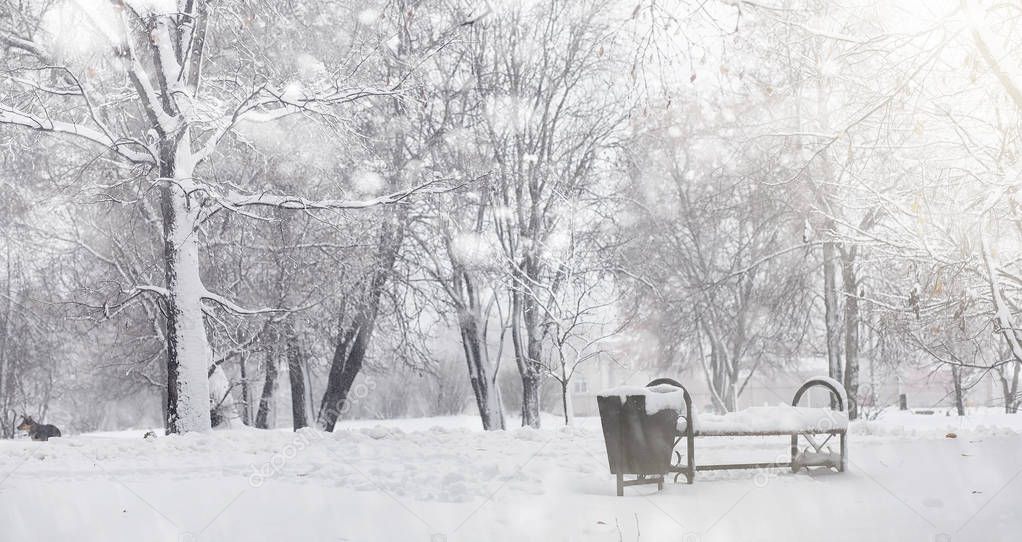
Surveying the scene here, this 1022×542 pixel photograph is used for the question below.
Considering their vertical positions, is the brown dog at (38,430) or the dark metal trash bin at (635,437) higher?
the dark metal trash bin at (635,437)

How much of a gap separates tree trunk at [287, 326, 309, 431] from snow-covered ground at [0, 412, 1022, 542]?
969 cm

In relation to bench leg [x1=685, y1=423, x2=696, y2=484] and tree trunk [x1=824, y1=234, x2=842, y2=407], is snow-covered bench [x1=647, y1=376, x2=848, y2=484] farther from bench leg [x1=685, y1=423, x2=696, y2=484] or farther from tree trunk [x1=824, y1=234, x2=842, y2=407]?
tree trunk [x1=824, y1=234, x2=842, y2=407]

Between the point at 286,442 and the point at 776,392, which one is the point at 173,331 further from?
the point at 776,392

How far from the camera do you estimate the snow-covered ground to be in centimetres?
527

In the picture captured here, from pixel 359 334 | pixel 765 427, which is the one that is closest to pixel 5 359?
pixel 359 334

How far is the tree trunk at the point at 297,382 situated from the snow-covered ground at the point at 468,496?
31.8 feet

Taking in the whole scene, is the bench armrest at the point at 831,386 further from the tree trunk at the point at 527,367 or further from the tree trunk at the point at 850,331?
the tree trunk at the point at 527,367

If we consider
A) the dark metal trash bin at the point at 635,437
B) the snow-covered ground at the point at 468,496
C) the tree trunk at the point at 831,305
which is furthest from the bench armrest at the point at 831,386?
the tree trunk at the point at 831,305

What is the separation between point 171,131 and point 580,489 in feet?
26.5

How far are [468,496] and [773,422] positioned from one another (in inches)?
110

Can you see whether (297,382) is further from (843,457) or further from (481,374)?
(843,457)

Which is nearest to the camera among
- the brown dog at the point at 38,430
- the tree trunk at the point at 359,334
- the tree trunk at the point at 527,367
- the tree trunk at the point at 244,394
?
the tree trunk at the point at 359,334

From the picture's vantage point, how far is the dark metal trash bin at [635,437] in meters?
6.27

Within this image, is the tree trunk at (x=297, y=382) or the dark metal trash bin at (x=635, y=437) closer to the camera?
the dark metal trash bin at (x=635, y=437)
